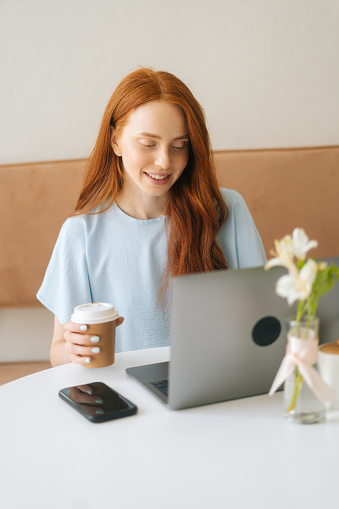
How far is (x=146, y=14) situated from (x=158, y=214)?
1012 millimetres

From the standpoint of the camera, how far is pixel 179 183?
166 cm

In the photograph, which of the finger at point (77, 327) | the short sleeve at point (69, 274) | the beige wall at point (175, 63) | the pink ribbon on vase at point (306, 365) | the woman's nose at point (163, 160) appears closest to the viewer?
the pink ribbon on vase at point (306, 365)

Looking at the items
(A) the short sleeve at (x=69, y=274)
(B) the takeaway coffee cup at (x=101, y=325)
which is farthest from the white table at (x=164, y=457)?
(A) the short sleeve at (x=69, y=274)

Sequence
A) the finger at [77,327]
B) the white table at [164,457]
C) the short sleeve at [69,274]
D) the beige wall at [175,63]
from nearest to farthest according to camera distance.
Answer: the white table at [164,457] < the finger at [77,327] < the short sleeve at [69,274] < the beige wall at [175,63]

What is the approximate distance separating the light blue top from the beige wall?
2.64 feet

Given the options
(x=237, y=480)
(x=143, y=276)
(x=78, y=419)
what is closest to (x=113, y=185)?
(x=143, y=276)

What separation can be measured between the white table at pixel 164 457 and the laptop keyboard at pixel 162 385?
1.0 inches

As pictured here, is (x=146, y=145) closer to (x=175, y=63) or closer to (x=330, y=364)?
(x=330, y=364)

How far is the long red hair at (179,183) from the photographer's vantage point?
59.4 inches

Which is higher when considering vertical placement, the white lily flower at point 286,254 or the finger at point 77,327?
the white lily flower at point 286,254

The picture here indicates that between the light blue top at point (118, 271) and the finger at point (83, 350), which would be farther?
the light blue top at point (118, 271)

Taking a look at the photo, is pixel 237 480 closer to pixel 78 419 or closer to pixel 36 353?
pixel 78 419

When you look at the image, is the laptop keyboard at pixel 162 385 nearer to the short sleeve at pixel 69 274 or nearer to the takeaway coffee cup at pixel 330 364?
the takeaway coffee cup at pixel 330 364

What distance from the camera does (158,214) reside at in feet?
5.47
